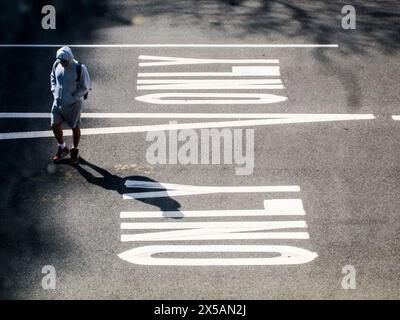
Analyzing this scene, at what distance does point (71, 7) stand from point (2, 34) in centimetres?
190

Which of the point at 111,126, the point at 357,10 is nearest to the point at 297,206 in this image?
the point at 111,126

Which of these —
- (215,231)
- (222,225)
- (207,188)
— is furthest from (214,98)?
(215,231)

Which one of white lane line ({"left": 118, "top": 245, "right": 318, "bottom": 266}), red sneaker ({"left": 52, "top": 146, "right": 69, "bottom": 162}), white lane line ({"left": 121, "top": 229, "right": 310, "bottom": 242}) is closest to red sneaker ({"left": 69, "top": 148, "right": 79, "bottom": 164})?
red sneaker ({"left": 52, "top": 146, "right": 69, "bottom": 162})

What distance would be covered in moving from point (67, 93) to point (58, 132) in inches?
26.9

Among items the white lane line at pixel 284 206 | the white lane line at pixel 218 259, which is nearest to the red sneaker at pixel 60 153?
the white lane line at pixel 218 259

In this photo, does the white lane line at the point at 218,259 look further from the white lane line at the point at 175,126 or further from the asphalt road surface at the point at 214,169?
the white lane line at the point at 175,126

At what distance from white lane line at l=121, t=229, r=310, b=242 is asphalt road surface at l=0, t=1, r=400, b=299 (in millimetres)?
25

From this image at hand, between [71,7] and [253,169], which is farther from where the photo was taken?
[71,7]

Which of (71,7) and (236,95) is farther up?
(71,7)

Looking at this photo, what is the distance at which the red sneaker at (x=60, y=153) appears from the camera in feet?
41.7

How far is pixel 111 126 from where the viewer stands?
13.7 m
